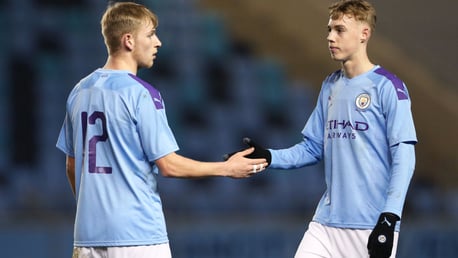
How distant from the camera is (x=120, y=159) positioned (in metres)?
4.34

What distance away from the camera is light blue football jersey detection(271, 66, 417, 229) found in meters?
4.66

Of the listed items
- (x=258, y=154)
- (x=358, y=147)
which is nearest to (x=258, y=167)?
(x=258, y=154)

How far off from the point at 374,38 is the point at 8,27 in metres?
3.91

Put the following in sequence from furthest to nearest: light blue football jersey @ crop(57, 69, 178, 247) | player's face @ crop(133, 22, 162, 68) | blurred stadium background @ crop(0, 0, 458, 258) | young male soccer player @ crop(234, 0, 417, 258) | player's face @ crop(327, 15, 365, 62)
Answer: blurred stadium background @ crop(0, 0, 458, 258), player's face @ crop(327, 15, 365, 62), young male soccer player @ crop(234, 0, 417, 258), player's face @ crop(133, 22, 162, 68), light blue football jersey @ crop(57, 69, 178, 247)

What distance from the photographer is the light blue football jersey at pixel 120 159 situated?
434 centimetres

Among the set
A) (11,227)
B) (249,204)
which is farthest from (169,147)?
(249,204)

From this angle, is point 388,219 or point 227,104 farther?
point 227,104

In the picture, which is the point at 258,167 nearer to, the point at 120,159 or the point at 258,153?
the point at 258,153

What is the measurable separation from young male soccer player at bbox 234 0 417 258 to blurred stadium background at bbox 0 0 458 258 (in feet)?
13.5

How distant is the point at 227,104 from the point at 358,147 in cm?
612

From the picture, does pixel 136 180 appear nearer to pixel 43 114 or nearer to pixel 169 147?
pixel 169 147

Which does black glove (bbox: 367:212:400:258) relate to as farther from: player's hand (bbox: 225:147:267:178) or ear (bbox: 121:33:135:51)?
ear (bbox: 121:33:135:51)

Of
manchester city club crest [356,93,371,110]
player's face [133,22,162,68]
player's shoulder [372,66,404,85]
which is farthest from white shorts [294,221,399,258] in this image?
player's face [133,22,162,68]

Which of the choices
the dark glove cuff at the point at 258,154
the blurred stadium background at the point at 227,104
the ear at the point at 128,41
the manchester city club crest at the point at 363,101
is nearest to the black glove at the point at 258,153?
the dark glove cuff at the point at 258,154
